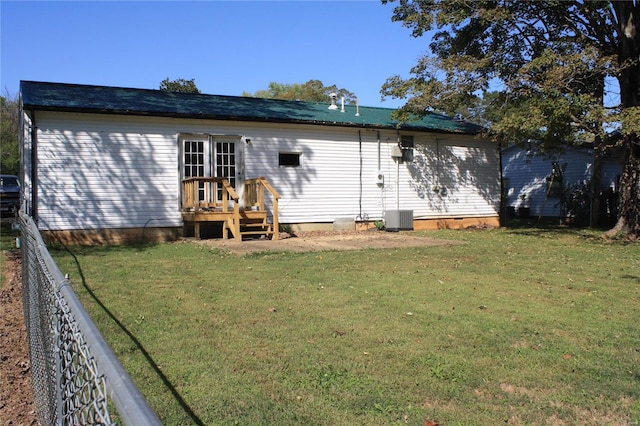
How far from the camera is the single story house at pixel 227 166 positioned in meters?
12.8

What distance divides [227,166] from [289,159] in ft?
6.56

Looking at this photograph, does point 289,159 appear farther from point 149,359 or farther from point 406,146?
point 149,359

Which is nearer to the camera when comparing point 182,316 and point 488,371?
point 488,371

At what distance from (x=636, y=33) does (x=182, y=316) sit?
48.3 ft

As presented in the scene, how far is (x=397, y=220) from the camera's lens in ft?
54.4

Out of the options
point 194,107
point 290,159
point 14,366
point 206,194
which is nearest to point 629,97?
point 290,159

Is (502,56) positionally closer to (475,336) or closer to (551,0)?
(551,0)

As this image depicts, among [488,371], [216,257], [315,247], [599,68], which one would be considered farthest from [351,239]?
[488,371]

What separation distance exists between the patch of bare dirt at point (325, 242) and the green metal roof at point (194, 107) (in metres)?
3.43

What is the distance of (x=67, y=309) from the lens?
6.59 ft

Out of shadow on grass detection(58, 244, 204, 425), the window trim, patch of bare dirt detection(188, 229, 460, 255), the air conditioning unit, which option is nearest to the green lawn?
shadow on grass detection(58, 244, 204, 425)

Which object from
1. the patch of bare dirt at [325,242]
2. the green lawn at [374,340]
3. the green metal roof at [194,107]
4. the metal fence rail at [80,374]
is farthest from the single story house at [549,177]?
the metal fence rail at [80,374]

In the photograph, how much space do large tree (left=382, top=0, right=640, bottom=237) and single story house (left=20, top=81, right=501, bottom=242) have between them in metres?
2.06

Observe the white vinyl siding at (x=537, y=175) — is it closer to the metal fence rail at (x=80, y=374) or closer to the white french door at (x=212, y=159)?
the white french door at (x=212, y=159)
